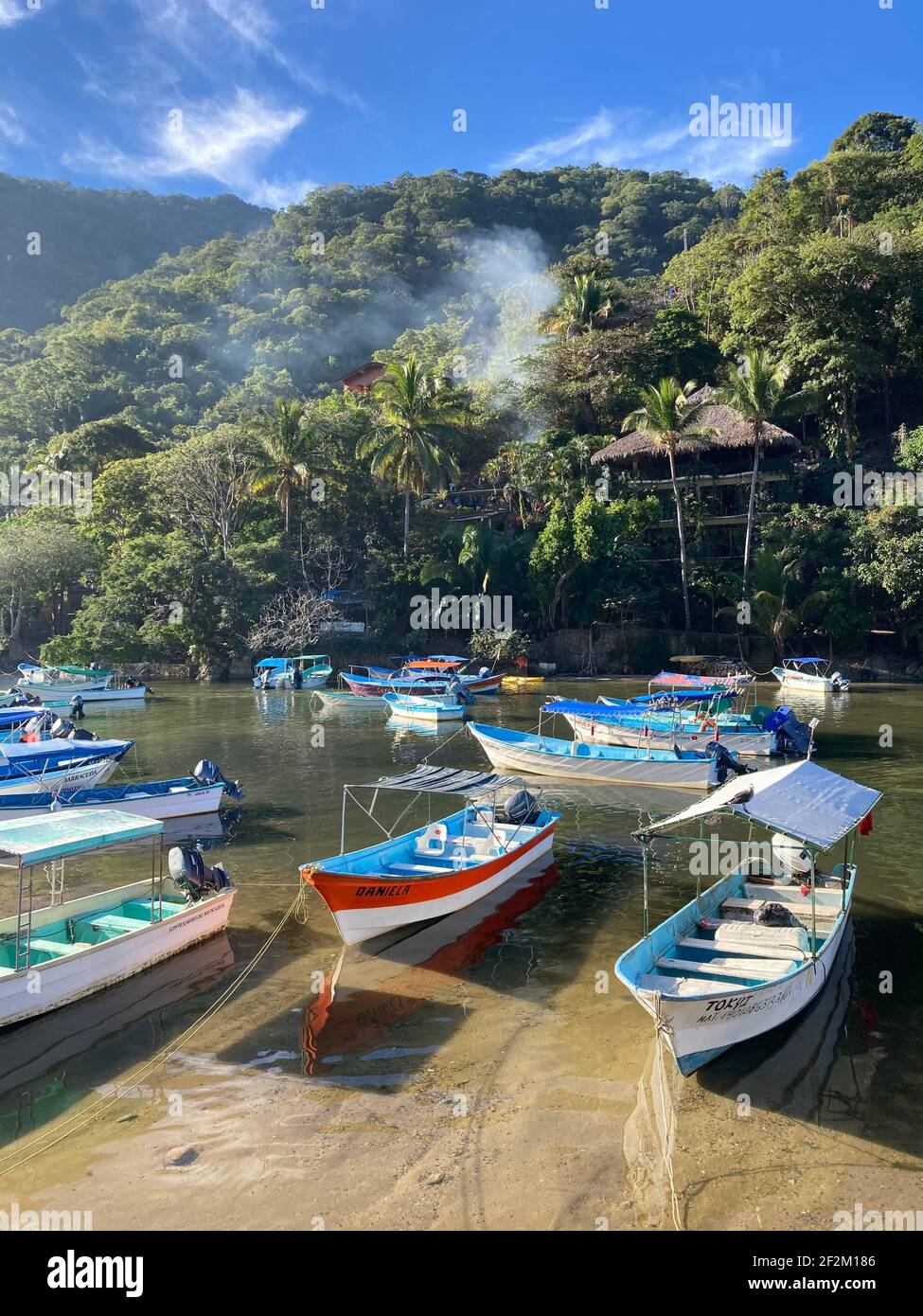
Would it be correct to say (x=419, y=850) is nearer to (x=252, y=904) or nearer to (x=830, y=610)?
(x=252, y=904)

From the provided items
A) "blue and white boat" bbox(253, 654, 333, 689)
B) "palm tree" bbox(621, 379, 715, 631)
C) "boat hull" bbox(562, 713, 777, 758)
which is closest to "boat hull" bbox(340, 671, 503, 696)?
"blue and white boat" bbox(253, 654, 333, 689)

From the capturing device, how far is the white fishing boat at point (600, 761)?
23203 millimetres

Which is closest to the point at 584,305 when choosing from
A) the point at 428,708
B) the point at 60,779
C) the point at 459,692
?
→ the point at 459,692

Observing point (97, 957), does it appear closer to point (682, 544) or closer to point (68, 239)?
point (682, 544)

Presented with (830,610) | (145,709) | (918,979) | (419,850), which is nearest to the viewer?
(918,979)

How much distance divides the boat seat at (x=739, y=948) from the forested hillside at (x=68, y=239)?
13313 centimetres

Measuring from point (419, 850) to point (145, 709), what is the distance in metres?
29.9

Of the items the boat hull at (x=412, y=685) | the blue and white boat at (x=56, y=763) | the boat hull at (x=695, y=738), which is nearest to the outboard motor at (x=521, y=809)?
the boat hull at (x=695, y=738)

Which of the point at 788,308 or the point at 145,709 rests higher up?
the point at 788,308

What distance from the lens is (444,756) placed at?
2820 centimetres

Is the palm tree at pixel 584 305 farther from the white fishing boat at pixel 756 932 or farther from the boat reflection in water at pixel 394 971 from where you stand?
the white fishing boat at pixel 756 932

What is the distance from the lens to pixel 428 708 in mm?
35688
